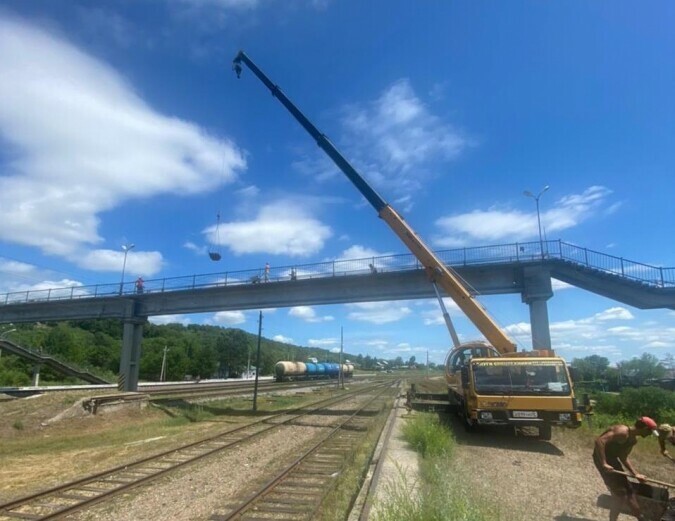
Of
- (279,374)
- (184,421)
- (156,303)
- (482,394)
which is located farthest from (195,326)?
(482,394)

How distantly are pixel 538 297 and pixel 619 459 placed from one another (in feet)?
52.8

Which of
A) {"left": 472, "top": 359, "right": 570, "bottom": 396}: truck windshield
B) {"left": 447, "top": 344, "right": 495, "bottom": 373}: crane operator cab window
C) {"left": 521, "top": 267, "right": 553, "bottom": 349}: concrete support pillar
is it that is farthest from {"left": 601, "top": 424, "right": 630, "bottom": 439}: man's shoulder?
{"left": 521, "top": 267, "right": 553, "bottom": 349}: concrete support pillar

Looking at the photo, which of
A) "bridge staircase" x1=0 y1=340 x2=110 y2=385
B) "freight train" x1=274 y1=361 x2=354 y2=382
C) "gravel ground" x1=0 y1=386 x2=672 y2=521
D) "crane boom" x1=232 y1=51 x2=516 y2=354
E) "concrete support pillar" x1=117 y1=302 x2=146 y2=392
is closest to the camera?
"gravel ground" x1=0 y1=386 x2=672 y2=521

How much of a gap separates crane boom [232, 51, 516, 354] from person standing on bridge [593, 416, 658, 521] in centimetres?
893

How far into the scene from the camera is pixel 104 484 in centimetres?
920

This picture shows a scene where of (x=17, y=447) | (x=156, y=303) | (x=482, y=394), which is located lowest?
(x=17, y=447)

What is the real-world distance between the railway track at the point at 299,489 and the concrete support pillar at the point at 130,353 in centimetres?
2238

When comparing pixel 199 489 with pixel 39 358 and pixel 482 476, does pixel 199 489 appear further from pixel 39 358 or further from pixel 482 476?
pixel 39 358

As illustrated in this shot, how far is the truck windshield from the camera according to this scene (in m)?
12.7

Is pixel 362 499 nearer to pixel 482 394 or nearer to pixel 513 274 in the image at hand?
pixel 482 394

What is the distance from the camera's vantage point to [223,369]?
95875 millimetres

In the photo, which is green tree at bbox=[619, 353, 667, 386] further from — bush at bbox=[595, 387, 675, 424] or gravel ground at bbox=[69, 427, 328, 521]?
gravel ground at bbox=[69, 427, 328, 521]

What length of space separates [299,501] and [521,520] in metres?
3.63

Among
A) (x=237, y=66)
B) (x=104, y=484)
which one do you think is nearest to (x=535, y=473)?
(x=104, y=484)
